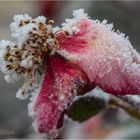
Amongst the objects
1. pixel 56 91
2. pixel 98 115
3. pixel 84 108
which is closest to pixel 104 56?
pixel 56 91

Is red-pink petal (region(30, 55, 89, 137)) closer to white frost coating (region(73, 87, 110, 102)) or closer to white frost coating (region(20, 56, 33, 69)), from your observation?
white frost coating (region(20, 56, 33, 69))

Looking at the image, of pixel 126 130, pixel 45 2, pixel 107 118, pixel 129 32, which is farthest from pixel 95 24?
pixel 45 2

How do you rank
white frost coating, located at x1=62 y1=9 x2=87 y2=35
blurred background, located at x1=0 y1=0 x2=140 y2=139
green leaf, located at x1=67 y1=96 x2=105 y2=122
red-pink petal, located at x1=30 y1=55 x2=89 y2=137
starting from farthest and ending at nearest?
blurred background, located at x1=0 y1=0 x2=140 y2=139 → green leaf, located at x1=67 y1=96 x2=105 y2=122 → white frost coating, located at x1=62 y1=9 x2=87 y2=35 → red-pink petal, located at x1=30 y1=55 x2=89 y2=137

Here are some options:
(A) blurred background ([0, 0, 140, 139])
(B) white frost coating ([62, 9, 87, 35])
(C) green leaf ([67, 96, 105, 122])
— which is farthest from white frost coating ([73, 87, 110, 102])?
(A) blurred background ([0, 0, 140, 139])

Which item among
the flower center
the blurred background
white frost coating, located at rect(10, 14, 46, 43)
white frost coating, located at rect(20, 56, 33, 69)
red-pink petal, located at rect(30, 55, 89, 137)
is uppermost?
the blurred background

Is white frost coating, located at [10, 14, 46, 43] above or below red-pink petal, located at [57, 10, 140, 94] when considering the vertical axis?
above

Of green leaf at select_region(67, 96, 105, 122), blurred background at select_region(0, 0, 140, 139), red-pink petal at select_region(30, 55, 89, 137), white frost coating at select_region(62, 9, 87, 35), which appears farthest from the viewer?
blurred background at select_region(0, 0, 140, 139)

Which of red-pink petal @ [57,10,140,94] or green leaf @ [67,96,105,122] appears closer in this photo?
red-pink petal @ [57,10,140,94]
